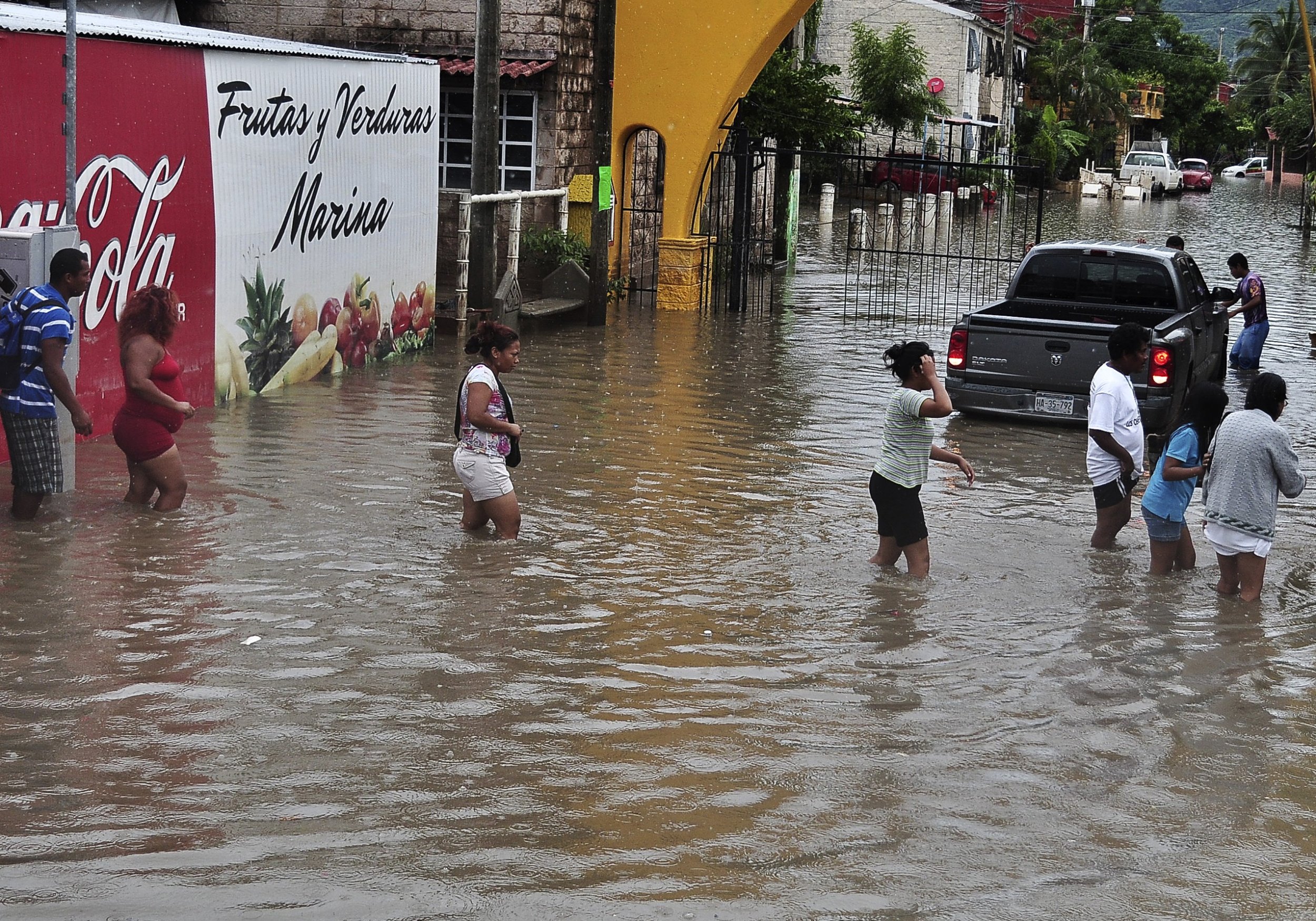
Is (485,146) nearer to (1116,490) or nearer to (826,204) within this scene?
(1116,490)

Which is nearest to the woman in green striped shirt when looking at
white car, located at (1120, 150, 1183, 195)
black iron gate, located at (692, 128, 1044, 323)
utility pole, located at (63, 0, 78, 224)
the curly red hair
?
the curly red hair

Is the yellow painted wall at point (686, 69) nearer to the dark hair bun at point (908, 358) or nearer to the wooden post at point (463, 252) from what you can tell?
the wooden post at point (463, 252)

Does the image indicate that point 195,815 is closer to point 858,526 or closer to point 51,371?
point 51,371

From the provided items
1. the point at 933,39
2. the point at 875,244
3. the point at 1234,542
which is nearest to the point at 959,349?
the point at 1234,542

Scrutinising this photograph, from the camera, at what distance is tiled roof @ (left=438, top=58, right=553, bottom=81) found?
71.3 feet

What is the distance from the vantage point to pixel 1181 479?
8.90m

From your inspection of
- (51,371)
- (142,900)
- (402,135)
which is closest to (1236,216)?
(402,135)

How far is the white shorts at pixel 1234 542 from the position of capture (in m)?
8.54

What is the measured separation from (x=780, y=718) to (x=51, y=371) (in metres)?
4.72

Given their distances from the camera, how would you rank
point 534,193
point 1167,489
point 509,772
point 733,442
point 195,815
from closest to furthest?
1. point 195,815
2. point 509,772
3. point 1167,489
4. point 733,442
5. point 534,193

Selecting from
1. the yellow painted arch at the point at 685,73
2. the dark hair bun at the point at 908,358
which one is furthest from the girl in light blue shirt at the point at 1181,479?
the yellow painted arch at the point at 685,73

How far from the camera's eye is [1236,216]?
52.2m

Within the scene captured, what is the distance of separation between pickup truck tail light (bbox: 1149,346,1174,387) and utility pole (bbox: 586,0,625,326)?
8.83m

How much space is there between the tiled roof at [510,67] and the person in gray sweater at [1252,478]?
1489 cm
